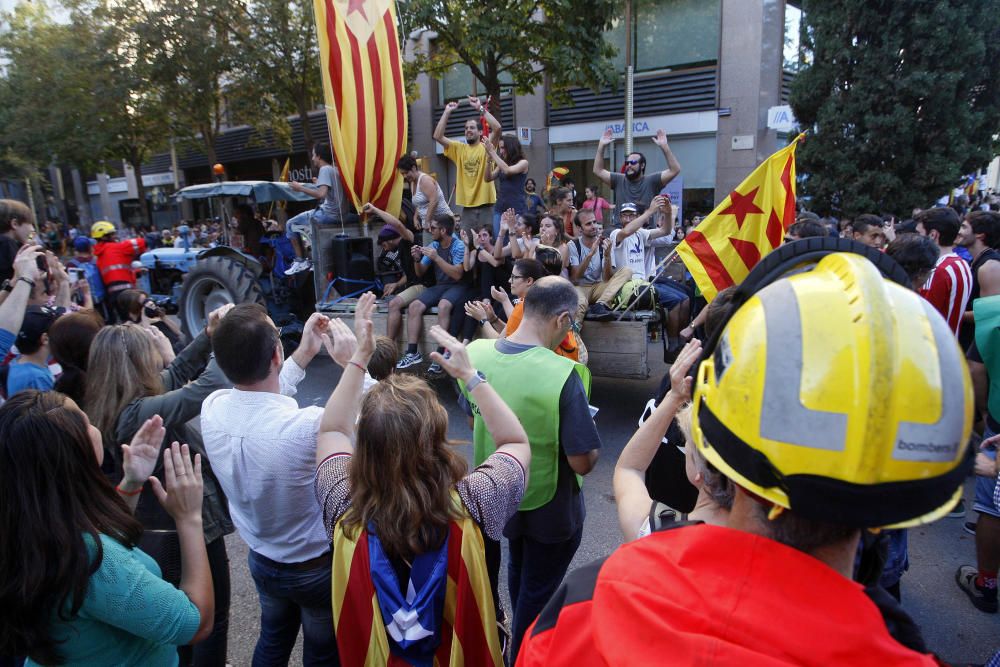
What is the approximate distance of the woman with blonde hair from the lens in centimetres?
233

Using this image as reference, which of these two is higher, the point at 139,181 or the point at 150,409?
the point at 139,181

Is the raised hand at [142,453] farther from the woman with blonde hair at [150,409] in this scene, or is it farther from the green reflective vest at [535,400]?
the green reflective vest at [535,400]

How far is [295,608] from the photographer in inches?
92.0

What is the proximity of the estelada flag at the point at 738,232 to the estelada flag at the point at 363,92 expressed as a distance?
341 cm

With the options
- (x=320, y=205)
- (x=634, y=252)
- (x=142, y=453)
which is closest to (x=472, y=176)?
(x=320, y=205)

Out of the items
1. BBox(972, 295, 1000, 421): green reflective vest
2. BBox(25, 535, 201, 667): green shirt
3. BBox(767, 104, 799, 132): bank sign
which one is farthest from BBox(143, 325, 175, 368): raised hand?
BBox(767, 104, 799, 132): bank sign

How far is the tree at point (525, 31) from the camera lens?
Answer: 10852 mm

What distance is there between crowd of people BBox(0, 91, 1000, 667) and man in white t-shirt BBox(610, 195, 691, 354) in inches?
75.2

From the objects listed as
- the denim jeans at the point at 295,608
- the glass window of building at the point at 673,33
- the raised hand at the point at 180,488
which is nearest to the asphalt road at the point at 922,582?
the denim jeans at the point at 295,608

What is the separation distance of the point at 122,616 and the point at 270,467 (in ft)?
2.17

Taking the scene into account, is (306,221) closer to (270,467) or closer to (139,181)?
(270,467)

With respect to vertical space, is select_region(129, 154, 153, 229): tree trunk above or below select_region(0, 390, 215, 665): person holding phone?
above

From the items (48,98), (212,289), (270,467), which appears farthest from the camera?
(48,98)

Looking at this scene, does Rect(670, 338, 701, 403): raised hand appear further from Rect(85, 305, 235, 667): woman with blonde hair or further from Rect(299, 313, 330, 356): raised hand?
Rect(85, 305, 235, 667): woman with blonde hair
